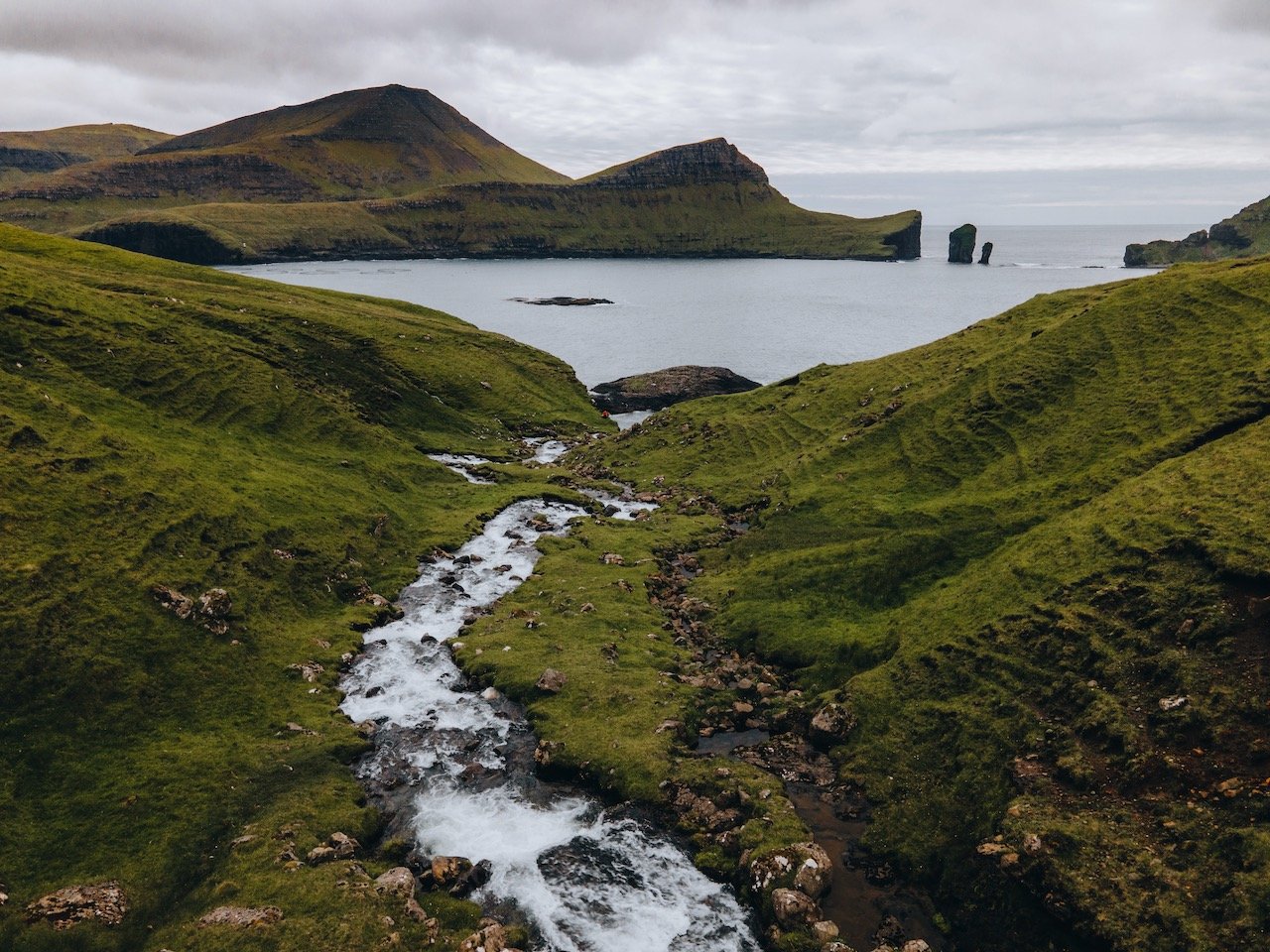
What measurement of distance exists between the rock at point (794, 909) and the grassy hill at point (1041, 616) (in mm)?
2930

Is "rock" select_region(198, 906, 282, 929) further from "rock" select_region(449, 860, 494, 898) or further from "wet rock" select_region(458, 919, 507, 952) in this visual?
"wet rock" select_region(458, 919, 507, 952)

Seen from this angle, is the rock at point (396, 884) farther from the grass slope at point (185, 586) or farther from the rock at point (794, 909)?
the rock at point (794, 909)

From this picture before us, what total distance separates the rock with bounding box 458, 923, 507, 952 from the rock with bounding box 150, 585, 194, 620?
67.1ft

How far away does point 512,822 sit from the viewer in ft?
83.9

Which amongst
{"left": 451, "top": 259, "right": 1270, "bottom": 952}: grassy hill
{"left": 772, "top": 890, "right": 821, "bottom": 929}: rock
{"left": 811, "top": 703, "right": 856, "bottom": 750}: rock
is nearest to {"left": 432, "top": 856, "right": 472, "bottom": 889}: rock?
{"left": 451, "top": 259, "right": 1270, "bottom": 952}: grassy hill

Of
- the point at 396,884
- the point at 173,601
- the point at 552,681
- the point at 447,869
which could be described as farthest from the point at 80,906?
the point at 552,681

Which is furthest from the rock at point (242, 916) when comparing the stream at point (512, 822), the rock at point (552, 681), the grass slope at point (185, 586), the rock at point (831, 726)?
the rock at point (831, 726)

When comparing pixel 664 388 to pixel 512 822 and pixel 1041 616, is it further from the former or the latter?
pixel 512 822

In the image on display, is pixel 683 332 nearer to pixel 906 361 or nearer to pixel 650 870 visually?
pixel 906 361

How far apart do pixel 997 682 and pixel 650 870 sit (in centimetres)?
1517

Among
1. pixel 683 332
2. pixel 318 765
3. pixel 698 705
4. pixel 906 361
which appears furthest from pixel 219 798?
pixel 683 332

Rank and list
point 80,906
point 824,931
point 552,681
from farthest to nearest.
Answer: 1. point 552,681
2. point 824,931
3. point 80,906

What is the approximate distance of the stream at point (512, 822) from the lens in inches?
851

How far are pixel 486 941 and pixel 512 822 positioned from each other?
540cm
